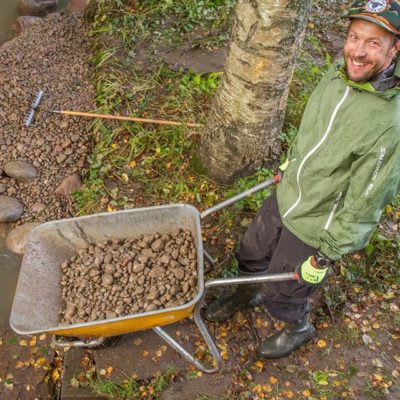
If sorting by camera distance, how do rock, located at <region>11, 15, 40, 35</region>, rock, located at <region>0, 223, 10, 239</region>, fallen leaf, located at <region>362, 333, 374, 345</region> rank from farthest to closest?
rock, located at <region>11, 15, 40, 35</region> → rock, located at <region>0, 223, 10, 239</region> → fallen leaf, located at <region>362, 333, 374, 345</region>

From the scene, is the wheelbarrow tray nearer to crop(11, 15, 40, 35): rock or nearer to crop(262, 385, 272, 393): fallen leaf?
crop(262, 385, 272, 393): fallen leaf

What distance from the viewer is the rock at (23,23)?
17.9 feet

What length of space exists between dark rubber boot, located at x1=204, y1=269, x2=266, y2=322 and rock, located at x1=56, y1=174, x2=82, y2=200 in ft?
5.42

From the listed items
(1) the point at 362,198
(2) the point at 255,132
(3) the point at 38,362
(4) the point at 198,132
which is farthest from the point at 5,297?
(1) the point at 362,198

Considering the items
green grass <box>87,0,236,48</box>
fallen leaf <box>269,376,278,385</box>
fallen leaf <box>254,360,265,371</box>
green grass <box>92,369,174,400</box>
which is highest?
green grass <box>87,0,236,48</box>

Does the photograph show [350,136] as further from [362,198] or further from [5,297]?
[5,297]

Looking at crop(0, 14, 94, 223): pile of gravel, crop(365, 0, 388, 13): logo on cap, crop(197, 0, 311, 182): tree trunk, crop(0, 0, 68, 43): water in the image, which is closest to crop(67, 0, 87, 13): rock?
crop(0, 0, 68, 43): water

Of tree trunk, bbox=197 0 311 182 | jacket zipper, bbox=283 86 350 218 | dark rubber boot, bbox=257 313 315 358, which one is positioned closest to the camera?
jacket zipper, bbox=283 86 350 218

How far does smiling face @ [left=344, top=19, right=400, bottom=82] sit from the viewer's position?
6.01ft

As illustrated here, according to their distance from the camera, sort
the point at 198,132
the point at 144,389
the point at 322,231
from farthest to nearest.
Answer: the point at 198,132
the point at 144,389
the point at 322,231

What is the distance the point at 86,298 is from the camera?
Answer: 2.70 m

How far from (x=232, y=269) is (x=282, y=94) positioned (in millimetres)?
1384

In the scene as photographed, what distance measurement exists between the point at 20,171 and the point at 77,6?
2.97 meters

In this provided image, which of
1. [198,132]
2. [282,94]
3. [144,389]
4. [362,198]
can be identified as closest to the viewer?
[362,198]
